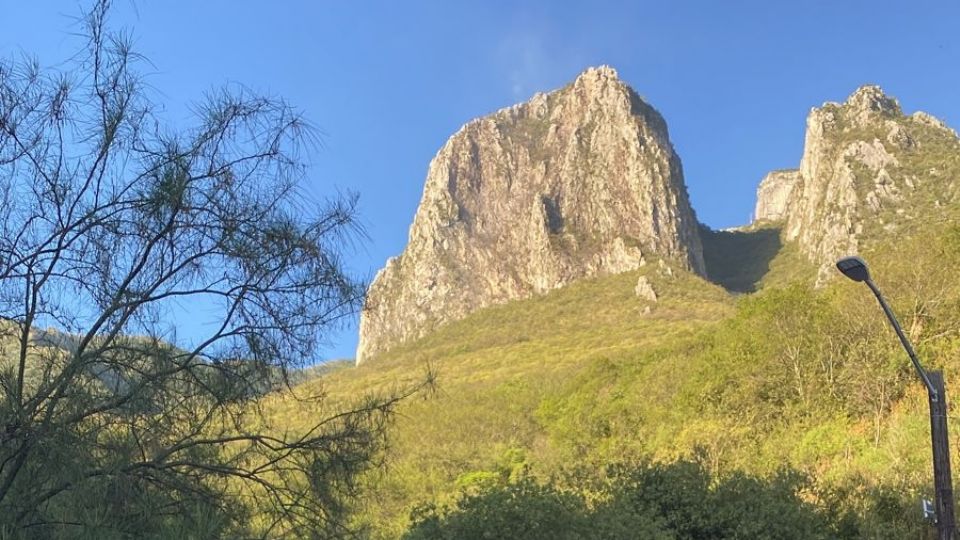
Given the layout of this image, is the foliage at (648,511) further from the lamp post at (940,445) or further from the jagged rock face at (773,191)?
the jagged rock face at (773,191)

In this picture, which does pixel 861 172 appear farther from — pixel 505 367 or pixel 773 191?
pixel 773 191

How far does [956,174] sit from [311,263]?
105m

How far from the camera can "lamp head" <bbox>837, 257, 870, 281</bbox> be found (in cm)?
689

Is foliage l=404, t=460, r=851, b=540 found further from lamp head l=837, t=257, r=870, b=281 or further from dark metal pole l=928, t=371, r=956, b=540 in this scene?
lamp head l=837, t=257, r=870, b=281

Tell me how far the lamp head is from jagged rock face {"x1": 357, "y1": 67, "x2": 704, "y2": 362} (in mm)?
107039

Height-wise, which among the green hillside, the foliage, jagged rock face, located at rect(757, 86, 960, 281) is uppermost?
jagged rock face, located at rect(757, 86, 960, 281)

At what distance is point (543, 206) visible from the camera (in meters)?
128

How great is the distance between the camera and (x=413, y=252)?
147750 mm

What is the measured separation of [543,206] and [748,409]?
104 metres

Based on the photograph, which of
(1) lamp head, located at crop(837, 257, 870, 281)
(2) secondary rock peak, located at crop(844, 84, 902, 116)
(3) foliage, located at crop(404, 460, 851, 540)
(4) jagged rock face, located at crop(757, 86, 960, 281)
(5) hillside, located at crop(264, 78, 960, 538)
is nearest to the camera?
(1) lamp head, located at crop(837, 257, 870, 281)

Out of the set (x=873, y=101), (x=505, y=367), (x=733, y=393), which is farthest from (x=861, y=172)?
(x=733, y=393)

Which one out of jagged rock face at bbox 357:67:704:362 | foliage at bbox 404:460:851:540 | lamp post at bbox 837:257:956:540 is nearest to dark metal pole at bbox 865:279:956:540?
lamp post at bbox 837:257:956:540

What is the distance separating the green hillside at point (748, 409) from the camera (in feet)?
43.9

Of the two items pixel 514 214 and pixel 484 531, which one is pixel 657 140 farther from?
pixel 484 531
